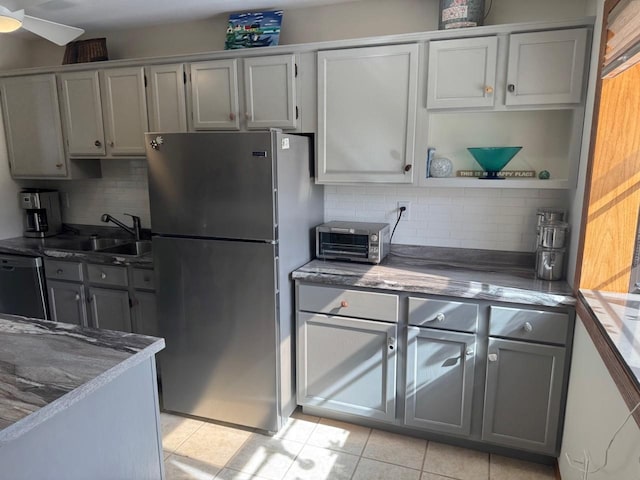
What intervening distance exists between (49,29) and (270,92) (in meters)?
1.15

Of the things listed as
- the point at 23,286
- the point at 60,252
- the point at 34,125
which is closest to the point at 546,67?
the point at 60,252

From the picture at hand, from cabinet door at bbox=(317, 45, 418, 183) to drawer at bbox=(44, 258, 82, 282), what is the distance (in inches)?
71.8

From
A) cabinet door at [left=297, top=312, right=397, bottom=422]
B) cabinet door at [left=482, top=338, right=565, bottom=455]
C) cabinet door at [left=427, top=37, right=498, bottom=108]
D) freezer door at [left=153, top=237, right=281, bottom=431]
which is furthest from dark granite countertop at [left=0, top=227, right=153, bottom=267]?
cabinet door at [left=482, top=338, right=565, bottom=455]

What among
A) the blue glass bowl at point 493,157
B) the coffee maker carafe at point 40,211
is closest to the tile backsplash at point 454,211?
the blue glass bowl at point 493,157

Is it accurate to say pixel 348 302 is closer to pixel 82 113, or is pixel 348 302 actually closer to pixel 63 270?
pixel 63 270

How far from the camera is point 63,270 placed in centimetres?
301

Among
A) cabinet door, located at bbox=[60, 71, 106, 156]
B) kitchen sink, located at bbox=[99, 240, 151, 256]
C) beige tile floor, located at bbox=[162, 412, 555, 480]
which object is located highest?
cabinet door, located at bbox=[60, 71, 106, 156]

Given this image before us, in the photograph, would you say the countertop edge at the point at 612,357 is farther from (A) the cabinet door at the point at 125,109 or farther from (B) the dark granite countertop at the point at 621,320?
(A) the cabinet door at the point at 125,109

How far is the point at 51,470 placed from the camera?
114 cm

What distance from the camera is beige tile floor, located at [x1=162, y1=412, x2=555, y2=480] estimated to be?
7.20 feet

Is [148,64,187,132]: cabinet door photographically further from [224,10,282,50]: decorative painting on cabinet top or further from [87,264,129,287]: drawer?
[87,264,129,287]: drawer

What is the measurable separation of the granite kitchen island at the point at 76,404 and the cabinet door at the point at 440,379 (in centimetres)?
133

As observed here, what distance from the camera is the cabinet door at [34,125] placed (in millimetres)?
3158

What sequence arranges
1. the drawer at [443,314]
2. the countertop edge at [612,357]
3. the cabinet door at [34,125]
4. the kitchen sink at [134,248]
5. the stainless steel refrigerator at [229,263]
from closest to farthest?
1. the countertop edge at [612,357]
2. the drawer at [443,314]
3. the stainless steel refrigerator at [229,263]
4. the cabinet door at [34,125]
5. the kitchen sink at [134,248]
